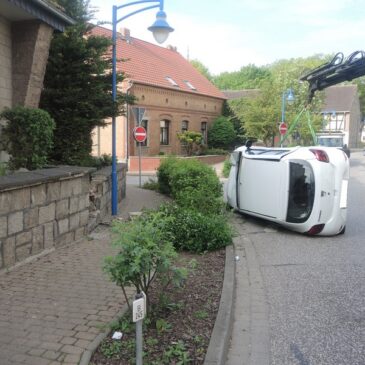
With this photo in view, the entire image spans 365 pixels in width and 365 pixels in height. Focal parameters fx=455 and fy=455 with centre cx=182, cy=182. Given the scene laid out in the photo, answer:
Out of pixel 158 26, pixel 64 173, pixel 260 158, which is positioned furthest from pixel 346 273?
pixel 158 26

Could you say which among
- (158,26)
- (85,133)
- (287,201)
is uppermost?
(158,26)

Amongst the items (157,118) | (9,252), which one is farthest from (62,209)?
(157,118)

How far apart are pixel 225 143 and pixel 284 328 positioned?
3482cm

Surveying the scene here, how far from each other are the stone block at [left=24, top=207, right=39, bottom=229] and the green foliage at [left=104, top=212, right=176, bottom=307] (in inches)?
94.0

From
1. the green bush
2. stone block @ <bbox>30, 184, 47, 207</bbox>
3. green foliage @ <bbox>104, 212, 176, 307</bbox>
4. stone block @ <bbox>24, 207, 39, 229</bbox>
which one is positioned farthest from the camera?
the green bush

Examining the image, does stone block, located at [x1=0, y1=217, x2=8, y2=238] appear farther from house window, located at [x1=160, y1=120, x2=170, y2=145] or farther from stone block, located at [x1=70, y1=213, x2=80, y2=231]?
house window, located at [x1=160, y1=120, x2=170, y2=145]

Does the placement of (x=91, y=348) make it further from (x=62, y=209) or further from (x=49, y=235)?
(x=62, y=209)

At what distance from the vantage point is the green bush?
7.37m

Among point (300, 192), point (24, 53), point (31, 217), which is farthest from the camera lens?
point (24, 53)

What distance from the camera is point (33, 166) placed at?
7.68 m

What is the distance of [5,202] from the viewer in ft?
18.3

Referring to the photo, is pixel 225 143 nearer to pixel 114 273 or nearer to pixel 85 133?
pixel 85 133

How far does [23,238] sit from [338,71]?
12.9 meters

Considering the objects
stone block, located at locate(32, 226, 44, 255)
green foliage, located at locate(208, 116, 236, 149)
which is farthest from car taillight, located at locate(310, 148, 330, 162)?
green foliage, located at locate(208, 116, 236, 149)
